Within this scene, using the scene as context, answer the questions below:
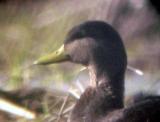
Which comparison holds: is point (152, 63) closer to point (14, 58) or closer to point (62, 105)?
point (62, 105)

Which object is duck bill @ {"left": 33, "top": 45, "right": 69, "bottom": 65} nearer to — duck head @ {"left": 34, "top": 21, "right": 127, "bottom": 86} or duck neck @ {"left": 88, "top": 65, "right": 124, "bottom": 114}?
duck head @ {"left": 34, "top": 21, "right": 127, "bottom": 86}

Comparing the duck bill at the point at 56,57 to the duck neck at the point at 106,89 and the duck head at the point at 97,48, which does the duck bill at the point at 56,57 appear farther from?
the duck neck at the point at 106,89

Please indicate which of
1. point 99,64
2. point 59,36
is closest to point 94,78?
point 99,64

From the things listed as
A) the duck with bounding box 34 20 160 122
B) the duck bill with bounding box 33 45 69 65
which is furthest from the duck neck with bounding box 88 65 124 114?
the duck bill with bounding box 33 45 69 65

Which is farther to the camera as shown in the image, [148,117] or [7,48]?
[7,48]

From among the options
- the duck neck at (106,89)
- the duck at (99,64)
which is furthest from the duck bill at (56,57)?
the duck neck at (106,89)

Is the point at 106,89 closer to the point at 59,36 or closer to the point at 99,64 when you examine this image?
the point at 99,64

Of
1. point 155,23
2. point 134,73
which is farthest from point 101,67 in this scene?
point 155,23

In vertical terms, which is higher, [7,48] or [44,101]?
[7,48]
